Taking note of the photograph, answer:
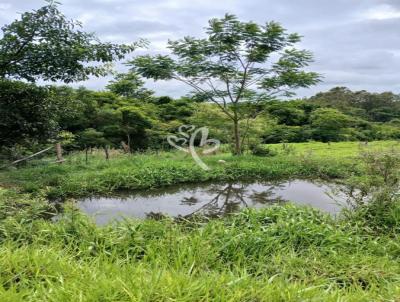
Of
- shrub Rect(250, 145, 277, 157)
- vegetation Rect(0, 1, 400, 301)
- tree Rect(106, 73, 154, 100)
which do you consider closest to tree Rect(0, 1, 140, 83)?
vegetation Rect(0, 1, 400, 301)

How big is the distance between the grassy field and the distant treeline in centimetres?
306

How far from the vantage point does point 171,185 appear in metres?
6.85

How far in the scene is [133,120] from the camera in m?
13.5

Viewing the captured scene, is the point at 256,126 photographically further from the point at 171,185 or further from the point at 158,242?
the point at 158,242

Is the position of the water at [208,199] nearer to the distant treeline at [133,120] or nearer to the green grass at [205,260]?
the green grass at [205,260]

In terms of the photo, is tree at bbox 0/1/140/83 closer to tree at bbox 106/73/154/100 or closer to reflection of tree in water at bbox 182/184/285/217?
reflection of tree in water at bbox 182/184/285/217

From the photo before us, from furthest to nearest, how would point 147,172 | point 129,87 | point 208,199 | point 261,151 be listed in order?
1. point 129,87
2. point 261,151
3. point 147,172
4. point 208,199

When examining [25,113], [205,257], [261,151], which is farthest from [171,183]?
[205,257]

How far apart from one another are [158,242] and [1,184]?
12.2 feet

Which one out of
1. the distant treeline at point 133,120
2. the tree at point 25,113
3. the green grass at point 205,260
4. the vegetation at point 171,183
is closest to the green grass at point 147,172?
the vegetation at point 171,183

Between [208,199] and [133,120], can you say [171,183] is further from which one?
[133,120]

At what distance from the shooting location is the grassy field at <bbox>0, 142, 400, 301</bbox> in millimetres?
2057

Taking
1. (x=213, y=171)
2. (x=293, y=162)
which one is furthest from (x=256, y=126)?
(x=213, y=171)

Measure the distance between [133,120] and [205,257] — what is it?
36.3ft
